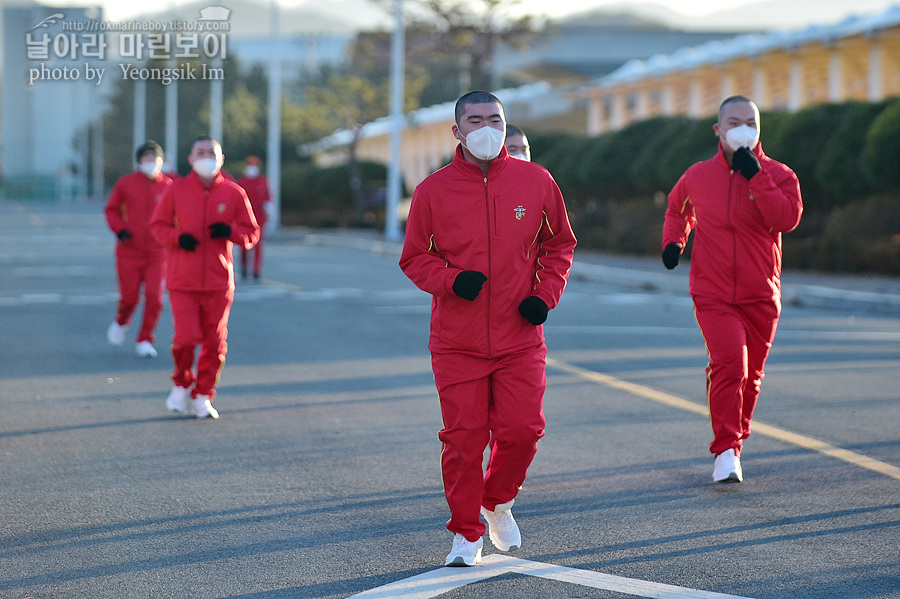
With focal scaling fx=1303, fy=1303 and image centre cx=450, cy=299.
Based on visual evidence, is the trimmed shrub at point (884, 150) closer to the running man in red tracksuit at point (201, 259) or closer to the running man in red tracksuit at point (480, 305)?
the running man in red tracksuit at point (201, 259)

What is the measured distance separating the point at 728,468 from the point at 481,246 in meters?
2.38

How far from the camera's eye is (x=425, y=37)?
142 feet

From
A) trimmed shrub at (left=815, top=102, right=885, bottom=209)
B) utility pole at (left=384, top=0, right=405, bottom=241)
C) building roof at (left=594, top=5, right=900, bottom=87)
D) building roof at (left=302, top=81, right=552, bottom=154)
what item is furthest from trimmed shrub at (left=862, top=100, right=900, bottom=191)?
building roof at (left=302, top=81, right=552, bottom=154)

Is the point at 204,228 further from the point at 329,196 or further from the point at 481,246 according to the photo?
the point at 329,196

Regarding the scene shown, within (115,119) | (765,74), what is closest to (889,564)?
(765,74)

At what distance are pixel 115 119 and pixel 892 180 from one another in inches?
3556

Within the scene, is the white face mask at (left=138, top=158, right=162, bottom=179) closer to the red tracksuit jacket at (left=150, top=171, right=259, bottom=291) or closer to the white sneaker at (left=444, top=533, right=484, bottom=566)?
the red tracksuit jacket at (left=150, top=171, right=259, bottom=291)

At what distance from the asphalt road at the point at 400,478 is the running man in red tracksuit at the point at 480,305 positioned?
44 cm

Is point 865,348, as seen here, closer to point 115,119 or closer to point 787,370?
point 787,370

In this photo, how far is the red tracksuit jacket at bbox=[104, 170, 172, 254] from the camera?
12.6 metres

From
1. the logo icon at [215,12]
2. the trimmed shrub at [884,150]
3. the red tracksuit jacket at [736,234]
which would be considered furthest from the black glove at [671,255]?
the logo icon at [215,12]

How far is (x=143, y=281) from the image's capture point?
13102mm

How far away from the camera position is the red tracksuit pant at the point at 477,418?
5.40 metres

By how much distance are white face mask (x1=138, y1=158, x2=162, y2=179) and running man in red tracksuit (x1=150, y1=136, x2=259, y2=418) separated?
11.3 feet
